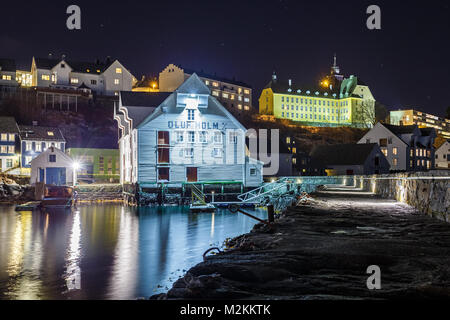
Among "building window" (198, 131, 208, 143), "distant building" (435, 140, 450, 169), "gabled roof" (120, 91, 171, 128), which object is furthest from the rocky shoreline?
"distant building" (435, 140, 450, 169)

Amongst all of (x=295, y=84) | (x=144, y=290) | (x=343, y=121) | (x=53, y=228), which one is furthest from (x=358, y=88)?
(x=144, y=290)

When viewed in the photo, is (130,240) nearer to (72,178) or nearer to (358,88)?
(72,178)

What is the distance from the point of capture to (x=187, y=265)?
62.6 feet

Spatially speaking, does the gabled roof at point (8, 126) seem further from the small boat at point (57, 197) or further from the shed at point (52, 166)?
the small boat at point (57, 197)

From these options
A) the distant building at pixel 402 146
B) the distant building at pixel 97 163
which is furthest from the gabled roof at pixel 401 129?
the distant building at pixel 97 163

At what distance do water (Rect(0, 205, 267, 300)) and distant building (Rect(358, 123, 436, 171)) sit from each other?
177 ft

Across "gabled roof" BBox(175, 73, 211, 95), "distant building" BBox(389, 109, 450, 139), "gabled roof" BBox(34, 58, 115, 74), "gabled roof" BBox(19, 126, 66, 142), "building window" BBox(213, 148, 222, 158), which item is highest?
"gabled roof" BBox(34, 58, 115, 74)

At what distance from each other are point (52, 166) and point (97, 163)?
531 inches

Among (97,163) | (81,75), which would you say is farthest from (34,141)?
(81,75)

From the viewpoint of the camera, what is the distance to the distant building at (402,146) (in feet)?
275

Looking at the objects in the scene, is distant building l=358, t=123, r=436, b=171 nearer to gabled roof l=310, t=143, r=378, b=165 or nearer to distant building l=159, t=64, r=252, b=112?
gabled roof l=310, t=143, r=378, b=165

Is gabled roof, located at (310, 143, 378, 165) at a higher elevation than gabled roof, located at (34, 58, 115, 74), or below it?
below

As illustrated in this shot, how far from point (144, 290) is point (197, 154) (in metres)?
38.3

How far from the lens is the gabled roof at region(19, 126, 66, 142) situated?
73.3 metres
